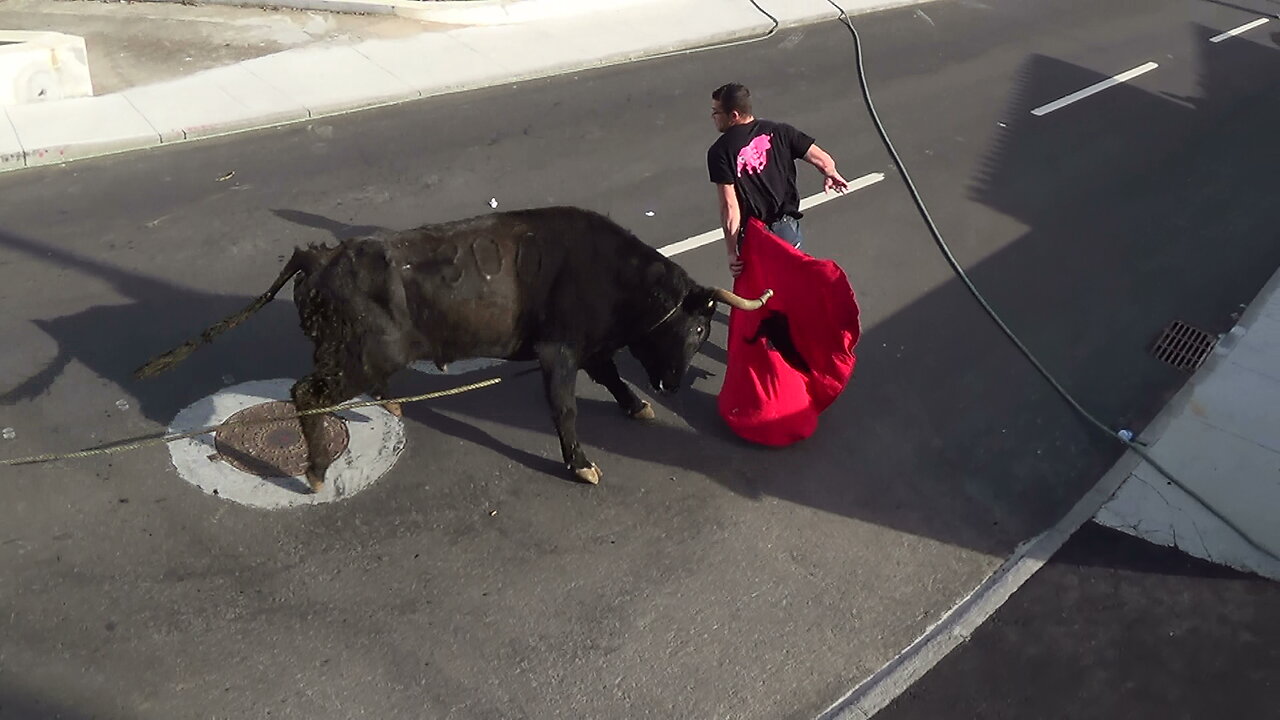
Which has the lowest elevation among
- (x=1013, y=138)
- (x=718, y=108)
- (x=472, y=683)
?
(x=472, y=683)

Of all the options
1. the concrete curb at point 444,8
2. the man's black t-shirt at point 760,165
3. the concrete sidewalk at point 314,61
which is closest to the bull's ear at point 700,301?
the man's black t-shirt at point 760,165

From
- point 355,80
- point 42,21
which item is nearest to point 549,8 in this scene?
point 355,80

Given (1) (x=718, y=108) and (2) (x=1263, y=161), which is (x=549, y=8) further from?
(2) (x=1263, y=161)

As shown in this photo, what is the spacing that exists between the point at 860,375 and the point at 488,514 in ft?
10.2

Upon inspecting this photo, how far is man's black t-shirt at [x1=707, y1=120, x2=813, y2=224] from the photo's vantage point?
6961mm

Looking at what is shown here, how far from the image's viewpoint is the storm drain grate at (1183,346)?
8602mm

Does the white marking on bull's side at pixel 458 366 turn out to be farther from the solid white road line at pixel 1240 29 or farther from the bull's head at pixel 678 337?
the solid white road line at pixel 1240 29

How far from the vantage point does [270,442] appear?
6.84m

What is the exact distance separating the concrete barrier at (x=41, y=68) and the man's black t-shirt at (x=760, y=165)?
7408 mm

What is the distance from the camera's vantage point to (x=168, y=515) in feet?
20.7

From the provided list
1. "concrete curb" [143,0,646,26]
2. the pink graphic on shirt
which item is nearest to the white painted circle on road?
the pink graphic on shirt

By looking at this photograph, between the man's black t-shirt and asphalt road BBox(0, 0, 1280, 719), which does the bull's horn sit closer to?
the man's black t-shirt

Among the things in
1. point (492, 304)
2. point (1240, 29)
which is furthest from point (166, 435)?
point (1240, 29)

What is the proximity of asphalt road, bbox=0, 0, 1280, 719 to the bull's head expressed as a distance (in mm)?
688
